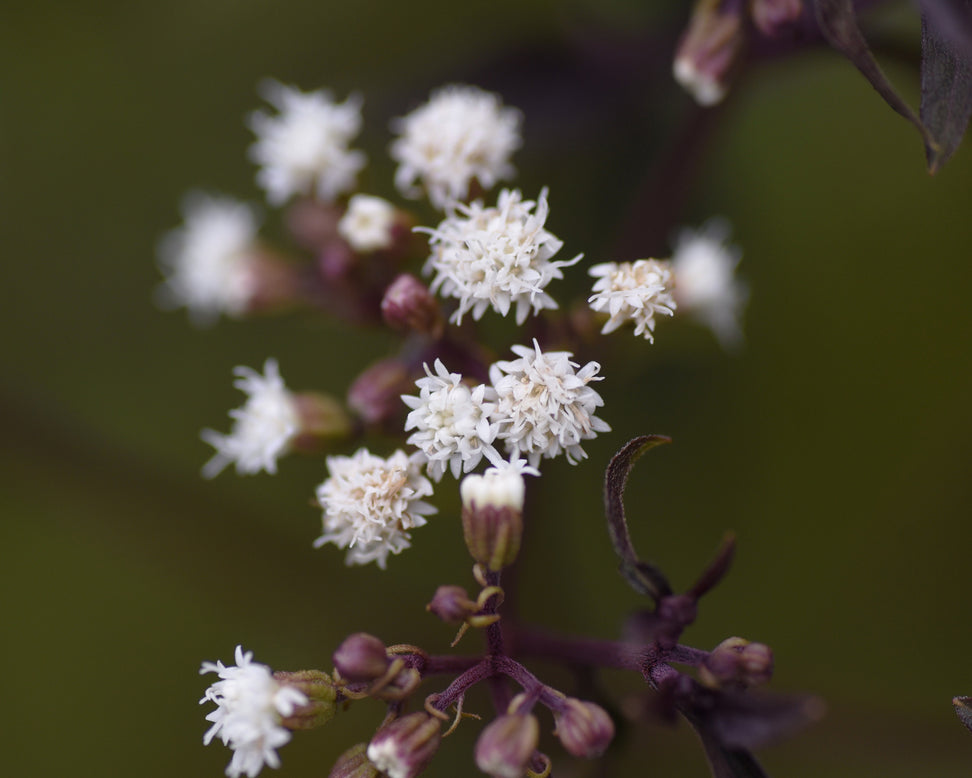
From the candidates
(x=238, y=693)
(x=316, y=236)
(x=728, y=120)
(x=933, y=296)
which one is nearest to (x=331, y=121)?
(x=316, y=236)

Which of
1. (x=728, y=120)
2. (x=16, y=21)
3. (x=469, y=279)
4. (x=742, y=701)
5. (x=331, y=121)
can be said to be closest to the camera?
(x=742, y=701)

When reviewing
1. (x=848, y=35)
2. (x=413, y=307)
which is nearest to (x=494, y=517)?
(x=413, y=307)

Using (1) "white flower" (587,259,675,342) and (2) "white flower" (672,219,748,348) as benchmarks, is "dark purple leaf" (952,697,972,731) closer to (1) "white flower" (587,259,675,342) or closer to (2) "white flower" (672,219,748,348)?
(1) "white flower" (587,259,675,342)

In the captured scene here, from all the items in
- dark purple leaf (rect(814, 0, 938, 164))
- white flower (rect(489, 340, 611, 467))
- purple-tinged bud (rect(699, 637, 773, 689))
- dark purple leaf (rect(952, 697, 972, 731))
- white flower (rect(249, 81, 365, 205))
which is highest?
white flower (rect(249, 81, 365, 205))

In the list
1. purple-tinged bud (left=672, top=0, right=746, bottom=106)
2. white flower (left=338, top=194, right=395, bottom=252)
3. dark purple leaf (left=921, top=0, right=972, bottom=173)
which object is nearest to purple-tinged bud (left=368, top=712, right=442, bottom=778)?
white flower (left=338, top=194, right=395, bottom=252)

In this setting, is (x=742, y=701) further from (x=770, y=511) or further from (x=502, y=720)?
(x=770, y=511)

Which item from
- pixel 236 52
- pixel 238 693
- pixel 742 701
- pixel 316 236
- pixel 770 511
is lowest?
pixel 742 701
